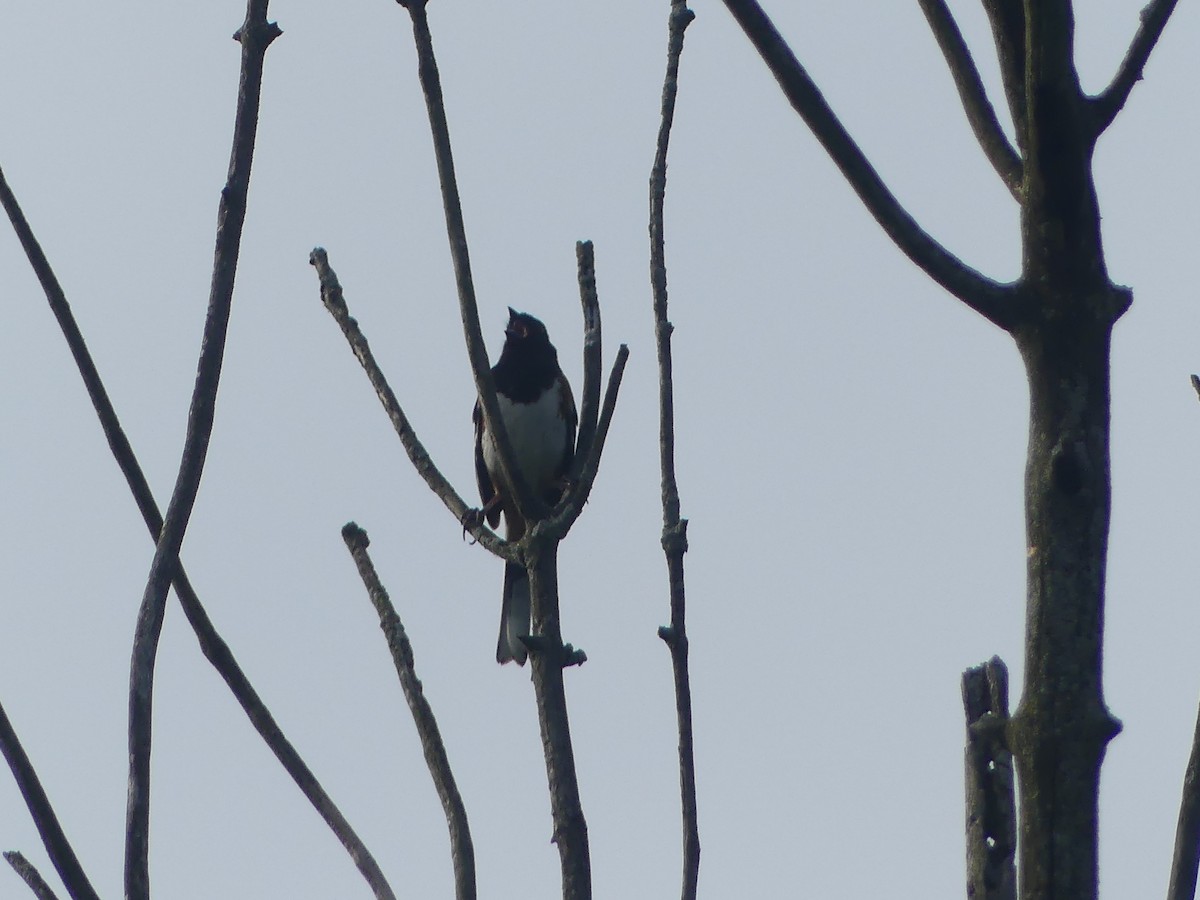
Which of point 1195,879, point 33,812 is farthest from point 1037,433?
point 33,812

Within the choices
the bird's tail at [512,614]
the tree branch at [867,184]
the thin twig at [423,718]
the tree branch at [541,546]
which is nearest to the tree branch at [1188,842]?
the tree branch at [867,184]

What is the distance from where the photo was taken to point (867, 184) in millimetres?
1423

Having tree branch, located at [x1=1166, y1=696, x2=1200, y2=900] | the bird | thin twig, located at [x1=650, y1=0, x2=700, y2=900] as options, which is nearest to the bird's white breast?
the bird

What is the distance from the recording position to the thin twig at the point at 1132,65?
4.47ft

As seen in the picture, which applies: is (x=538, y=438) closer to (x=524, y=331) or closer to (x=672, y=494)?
(x=524, y=331)

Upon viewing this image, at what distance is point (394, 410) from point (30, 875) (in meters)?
0.99

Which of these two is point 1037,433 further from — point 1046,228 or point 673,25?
point 673,25

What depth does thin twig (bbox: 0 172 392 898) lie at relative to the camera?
1.53m

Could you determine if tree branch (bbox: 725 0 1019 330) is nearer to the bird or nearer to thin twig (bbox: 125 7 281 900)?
thin twig (bbox: 125 7 281 900)

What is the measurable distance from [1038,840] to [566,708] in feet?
2.32

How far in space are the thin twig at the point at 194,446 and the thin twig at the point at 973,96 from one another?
2.58ft

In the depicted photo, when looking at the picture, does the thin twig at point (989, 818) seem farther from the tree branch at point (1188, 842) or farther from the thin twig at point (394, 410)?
the thin twig at point (394, 410)

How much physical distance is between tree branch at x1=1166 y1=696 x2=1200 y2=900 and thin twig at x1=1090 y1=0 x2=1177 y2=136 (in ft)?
2.11

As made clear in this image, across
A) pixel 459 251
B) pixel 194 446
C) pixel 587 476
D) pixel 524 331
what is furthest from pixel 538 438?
pixel 194 446
